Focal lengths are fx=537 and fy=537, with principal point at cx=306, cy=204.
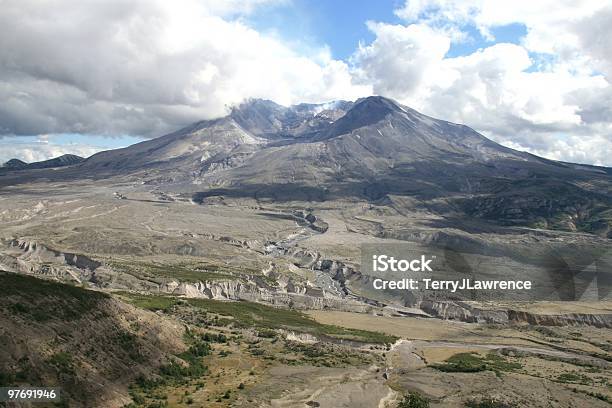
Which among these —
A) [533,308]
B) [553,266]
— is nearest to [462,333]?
[533,308]

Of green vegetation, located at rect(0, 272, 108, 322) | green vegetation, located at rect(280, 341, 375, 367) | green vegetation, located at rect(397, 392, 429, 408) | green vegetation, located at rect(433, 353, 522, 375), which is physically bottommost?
green vegetation, located at rect(433, 353, 522, 375)

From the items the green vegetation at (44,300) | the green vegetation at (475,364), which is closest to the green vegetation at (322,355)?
the green vegetation at (475,364)

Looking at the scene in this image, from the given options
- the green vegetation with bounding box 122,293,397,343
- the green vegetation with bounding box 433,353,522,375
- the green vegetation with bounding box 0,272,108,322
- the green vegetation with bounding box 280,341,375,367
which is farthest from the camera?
the green vegetation with bounding box 122,293,397,343

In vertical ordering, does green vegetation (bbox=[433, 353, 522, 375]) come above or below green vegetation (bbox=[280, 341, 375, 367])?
below

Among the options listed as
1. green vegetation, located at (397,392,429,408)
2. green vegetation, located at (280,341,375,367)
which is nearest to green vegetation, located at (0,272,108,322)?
green vegetation, located at (280,341,375,367)

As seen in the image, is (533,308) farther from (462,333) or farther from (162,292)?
(162,292)

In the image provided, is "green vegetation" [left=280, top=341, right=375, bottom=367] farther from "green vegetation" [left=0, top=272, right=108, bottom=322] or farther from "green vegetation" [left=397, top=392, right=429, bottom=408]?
"green vegetation" [left=0, top=272, right=108, bottom=322]

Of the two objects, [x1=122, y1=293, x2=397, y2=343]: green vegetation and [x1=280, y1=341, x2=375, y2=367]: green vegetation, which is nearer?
[x1=280, y1=341, x2=375, y2=367]: green vegetation
